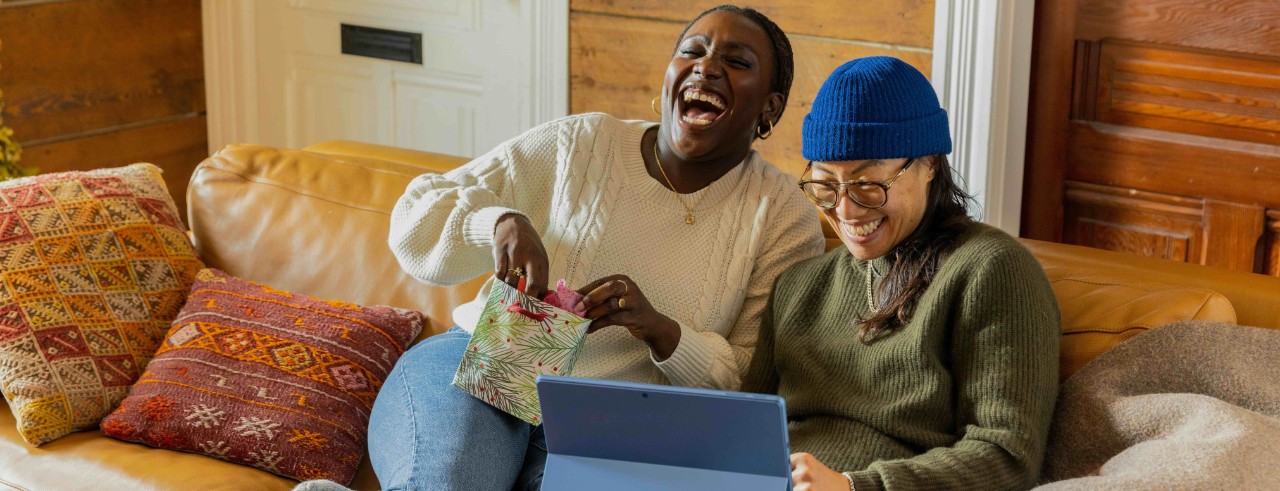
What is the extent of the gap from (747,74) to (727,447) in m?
0.79

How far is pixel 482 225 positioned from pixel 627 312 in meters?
0.26

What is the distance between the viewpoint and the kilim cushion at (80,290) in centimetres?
200

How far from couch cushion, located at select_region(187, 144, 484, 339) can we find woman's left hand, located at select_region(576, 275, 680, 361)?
1.50ft

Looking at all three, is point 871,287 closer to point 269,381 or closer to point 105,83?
point 269,381

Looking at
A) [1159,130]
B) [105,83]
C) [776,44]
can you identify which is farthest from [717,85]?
[105,83]

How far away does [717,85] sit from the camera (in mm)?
1861

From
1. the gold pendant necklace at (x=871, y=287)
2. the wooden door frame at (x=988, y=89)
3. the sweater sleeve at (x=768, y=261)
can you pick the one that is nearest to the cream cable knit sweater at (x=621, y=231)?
the sweater sleeve at (x=768, y=261)

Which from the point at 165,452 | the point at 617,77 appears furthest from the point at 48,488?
the point at 617,77

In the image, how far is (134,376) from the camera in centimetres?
209

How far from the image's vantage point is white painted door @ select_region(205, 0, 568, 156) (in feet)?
12.1

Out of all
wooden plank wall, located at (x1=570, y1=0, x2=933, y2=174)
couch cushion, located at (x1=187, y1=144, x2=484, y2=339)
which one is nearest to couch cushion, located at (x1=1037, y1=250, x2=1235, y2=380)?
couch cushion, located at (x1=187, y1=144, x2=484, y2=339)

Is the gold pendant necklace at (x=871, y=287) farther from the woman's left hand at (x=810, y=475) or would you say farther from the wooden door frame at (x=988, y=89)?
the wooden door frame at (x=988, y=89)

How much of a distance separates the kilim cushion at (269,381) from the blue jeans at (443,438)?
0.36ft

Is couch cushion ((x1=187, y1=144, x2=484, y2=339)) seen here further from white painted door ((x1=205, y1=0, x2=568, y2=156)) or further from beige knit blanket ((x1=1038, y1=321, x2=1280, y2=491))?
white painted door ((x1=205, y1=0, x2=568, y2=156))
